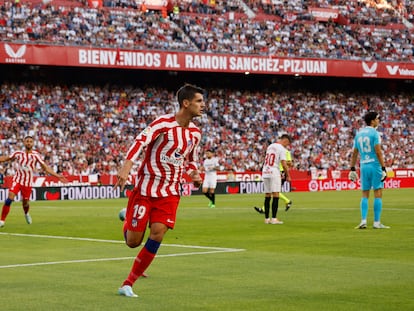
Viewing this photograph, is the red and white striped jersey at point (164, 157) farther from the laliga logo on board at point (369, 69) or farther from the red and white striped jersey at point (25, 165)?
the laliga logo on board at point (369, 69)

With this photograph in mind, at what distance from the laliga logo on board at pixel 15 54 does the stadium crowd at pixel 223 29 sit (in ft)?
2.53

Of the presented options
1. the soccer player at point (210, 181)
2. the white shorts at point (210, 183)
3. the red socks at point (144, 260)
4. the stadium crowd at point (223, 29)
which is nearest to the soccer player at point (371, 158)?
the red socks at point (144, 260)

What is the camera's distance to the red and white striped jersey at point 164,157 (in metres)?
10.3

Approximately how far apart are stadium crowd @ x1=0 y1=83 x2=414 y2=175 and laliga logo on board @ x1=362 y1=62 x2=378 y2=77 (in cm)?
257

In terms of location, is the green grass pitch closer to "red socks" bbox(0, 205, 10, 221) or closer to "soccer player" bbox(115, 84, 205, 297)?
"soccer player" bbox(115, 84, 205, 297)

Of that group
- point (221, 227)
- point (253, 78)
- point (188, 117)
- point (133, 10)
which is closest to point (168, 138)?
point (188, 117)

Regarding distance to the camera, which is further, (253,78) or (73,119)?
(253,78)

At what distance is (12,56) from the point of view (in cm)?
4866

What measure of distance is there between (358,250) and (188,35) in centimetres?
4226

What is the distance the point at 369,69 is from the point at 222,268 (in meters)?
50.5

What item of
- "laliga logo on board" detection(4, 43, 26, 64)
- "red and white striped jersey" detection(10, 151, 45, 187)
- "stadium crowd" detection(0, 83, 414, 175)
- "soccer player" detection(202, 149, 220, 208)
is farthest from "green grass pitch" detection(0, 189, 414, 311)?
"laliga logo on board" detection(4, 43, 26, 64)

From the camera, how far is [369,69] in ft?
201

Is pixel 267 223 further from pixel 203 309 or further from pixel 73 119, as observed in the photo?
pixel 73 119

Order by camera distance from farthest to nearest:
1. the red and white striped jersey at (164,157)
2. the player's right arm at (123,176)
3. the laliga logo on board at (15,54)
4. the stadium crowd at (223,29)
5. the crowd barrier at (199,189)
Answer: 1. the stadium crowd at (223,29)
2. the laliga logo on board at (15,54)
3. the crowd barrier at (199,189)
4. the red and white striped jersey at (164,157)
5. the player's right arm at (123,176)
